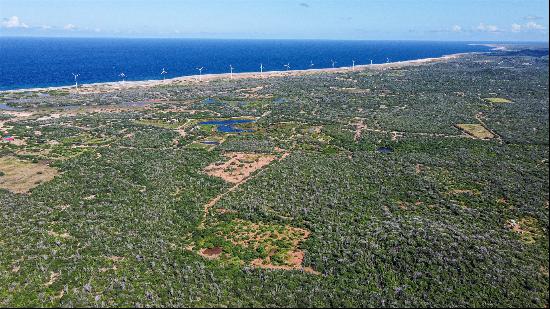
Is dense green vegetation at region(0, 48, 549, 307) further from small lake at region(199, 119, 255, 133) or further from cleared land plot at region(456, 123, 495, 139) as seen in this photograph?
small lake at region(199, 119, 255, 133)

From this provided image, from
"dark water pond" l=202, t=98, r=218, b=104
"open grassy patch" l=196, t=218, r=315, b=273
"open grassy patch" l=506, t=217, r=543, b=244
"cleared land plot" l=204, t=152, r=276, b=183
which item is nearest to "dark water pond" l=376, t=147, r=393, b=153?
"cleared land plot" l=204, t=152, r=276, b=183

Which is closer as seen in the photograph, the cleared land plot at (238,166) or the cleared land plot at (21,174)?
the cleared land plot at (21,174)

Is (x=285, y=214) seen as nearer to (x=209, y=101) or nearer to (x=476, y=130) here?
(x=476, y=130)

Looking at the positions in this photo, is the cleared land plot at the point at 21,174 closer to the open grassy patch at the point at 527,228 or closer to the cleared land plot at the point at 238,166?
the cleared land plot at the point at 238,166

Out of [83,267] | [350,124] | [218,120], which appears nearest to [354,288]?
[83,267]

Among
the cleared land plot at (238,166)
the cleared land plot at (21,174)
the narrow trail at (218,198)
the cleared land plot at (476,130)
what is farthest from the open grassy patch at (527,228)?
the cleared land plot at (21,174)

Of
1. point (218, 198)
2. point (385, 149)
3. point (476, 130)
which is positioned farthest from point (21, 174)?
point (476, 130)

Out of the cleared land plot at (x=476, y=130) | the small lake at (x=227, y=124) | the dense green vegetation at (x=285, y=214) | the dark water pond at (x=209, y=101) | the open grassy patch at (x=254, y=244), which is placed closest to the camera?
the dense green vegetation at (x=285, y=214)
